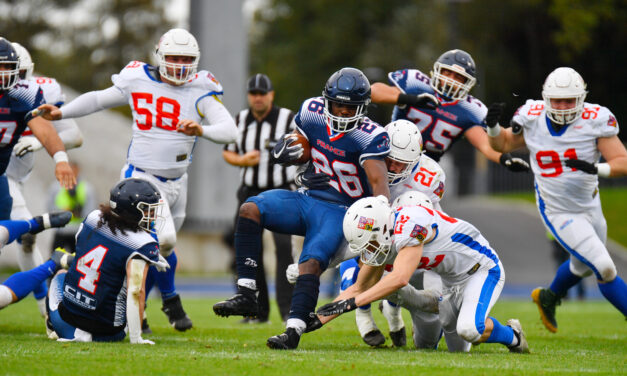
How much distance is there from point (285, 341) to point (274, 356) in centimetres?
38

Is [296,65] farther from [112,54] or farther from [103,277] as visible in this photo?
[103,277]

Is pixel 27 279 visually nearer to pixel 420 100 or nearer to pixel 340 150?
pixel 340 150

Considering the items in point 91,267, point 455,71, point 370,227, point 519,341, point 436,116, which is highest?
point 455,71

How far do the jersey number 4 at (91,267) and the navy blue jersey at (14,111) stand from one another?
5.49 ft

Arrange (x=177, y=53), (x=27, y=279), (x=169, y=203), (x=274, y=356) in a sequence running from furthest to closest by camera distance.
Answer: (x=169, y=203)
(x=177, y=53)
(x=27, y=279)
(x=274, y=356)

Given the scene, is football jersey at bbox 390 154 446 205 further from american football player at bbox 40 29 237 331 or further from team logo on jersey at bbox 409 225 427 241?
american football player at bbox 40 29 237 331

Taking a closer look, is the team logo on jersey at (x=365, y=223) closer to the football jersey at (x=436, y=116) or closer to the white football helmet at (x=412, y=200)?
the white football helmet at (x=412, y=200)

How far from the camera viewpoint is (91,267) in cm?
581

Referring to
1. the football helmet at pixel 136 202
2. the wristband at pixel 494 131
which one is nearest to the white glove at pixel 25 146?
the football helmet at pixel 136 202

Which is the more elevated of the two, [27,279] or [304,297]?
[304,297]

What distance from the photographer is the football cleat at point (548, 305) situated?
7660mm

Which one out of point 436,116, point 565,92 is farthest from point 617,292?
point 436,116

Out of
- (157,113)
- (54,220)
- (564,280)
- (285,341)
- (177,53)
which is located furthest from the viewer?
(564,280)

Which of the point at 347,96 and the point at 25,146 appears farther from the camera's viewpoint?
the point at 25,146
